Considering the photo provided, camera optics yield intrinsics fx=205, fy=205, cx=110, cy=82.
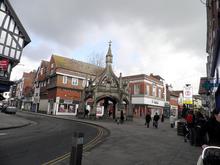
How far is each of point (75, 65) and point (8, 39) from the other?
88.5 feet

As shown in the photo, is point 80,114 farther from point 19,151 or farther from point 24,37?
point 19,151

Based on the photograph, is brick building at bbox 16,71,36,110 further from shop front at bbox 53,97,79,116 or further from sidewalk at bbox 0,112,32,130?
sidewalk at bbox 0,112,32,130

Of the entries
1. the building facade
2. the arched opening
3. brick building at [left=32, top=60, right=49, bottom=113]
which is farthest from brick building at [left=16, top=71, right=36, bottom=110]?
the building facade

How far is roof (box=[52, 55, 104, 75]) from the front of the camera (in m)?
45.5

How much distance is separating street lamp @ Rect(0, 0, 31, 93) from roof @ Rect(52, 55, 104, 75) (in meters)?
21.2

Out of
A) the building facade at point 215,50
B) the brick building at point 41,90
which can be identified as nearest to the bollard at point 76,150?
the building facade at point 215,50

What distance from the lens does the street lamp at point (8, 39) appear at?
20.9 meters

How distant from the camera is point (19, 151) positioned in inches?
305

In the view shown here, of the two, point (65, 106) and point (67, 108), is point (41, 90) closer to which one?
point (65, 106)

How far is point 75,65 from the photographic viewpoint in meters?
48.4

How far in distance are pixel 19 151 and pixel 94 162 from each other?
122 inches

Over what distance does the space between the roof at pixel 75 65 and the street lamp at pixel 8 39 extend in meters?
21.2

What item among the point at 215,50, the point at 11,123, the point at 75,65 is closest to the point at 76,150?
the point at 215,50

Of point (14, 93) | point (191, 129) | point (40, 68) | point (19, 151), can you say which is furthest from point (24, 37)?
point (14, 93)
